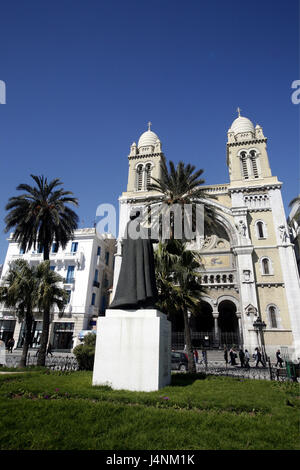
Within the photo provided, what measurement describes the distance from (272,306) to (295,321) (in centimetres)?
246

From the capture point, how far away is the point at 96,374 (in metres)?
7.28

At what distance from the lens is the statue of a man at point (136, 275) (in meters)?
7.84

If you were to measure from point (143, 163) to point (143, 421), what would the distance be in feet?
124

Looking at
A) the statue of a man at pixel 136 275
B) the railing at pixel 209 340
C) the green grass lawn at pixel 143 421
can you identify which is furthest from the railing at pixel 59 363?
the railing at pixel 209 340

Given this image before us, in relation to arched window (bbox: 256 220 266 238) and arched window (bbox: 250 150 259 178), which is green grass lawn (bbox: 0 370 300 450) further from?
arched window (bbox: 250 150 259 178)

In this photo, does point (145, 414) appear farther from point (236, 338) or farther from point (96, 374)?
point (236, 338)

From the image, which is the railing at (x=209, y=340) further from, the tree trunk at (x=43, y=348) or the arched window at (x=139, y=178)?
the arched window at (x=139, y=178)

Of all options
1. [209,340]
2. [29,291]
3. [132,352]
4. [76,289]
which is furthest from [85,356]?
[76,289]

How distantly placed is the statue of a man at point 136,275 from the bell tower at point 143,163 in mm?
28333

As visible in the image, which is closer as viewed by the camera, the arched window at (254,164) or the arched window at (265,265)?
the arched window at (265,265)

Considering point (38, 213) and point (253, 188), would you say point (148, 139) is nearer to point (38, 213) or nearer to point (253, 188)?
point (253, 188)

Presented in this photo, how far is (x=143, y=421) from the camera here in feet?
14.9

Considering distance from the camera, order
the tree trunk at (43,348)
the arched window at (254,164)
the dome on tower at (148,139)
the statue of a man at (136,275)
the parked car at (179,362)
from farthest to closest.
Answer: the dome on tower at (148,139) < the arched window at (254,164) < the parked car at (179,362) < the tree trunk at (43,348) < the statue of a man at (136,275)
